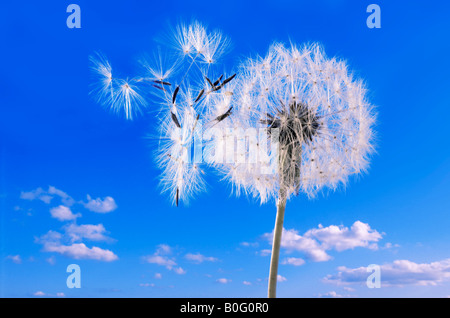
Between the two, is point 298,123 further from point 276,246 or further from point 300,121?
point 276,246

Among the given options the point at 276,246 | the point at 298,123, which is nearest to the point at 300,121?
the point at 298,123

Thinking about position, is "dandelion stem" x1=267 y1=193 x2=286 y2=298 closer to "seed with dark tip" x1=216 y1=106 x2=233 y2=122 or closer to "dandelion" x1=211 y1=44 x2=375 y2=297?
"dandelion" x1=211 y1=44 x2=375 y2=297

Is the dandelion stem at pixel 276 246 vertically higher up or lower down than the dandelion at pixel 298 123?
lower down

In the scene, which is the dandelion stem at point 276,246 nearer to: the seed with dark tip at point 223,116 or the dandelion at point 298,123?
the dandelion at point 298,123

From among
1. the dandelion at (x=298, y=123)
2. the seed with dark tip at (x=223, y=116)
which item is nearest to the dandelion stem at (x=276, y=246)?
the dandelion at (x=298, y=123)
